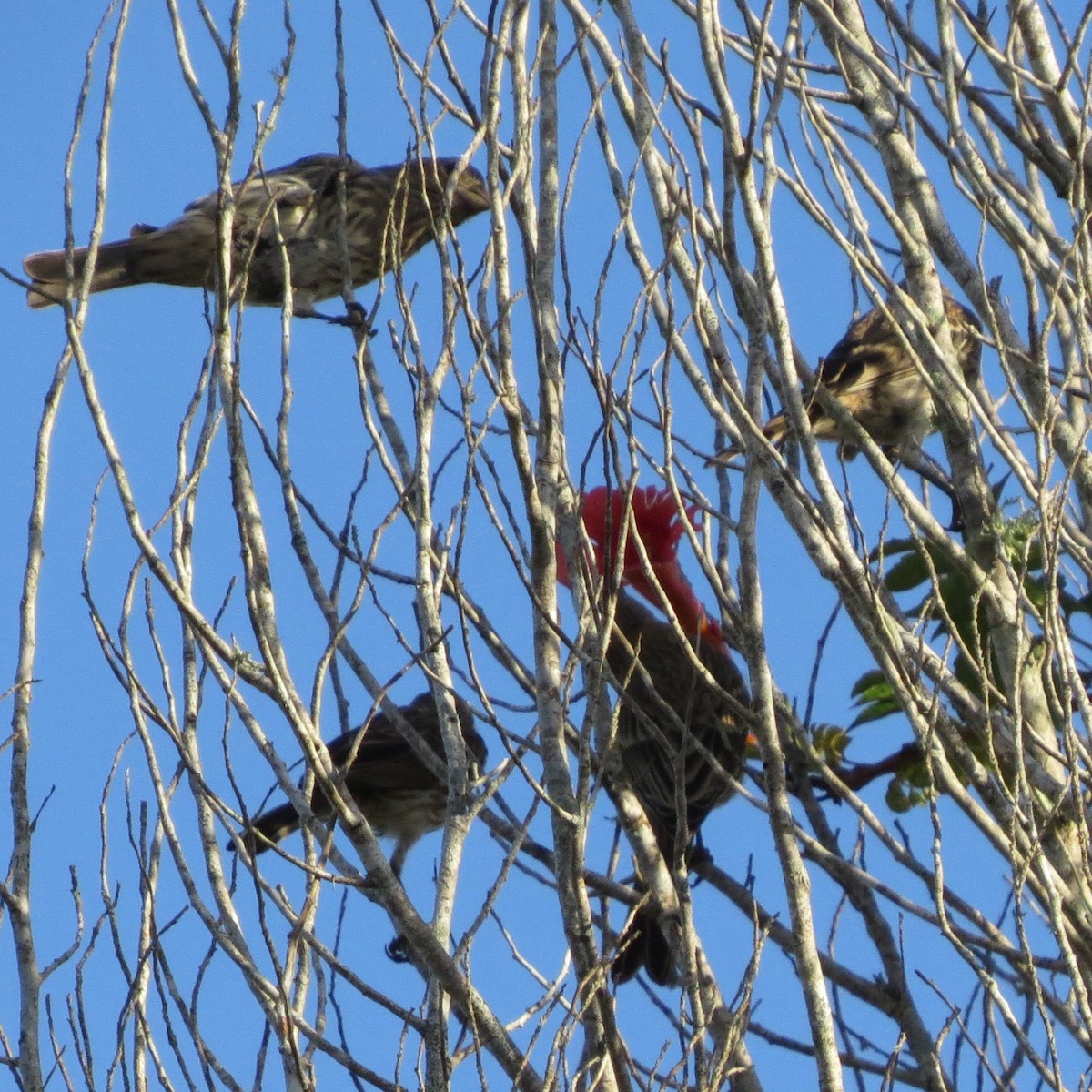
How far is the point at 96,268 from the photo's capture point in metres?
7.20

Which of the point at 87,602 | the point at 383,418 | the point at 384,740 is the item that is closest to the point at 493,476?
the point at 383,418

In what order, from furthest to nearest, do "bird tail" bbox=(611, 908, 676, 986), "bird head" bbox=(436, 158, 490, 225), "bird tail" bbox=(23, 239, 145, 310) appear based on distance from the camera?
"bird head" bbox=(436, 158, 490, 225)
"bird tail" bbox=(23, 239, 145, 310)
"bird tail" bbox=(611, 908, 676, 986)

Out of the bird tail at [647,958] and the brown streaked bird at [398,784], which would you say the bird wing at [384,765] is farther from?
the bird tail at [647,958]

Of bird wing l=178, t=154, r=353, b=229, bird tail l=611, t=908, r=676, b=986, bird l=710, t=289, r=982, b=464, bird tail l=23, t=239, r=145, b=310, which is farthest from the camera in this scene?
bird l=710, t=289, r=982, b=464

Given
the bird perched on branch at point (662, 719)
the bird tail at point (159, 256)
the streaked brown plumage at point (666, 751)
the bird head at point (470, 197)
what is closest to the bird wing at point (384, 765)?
the streaked brown plumage at point (666, 751)

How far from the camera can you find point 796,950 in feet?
10.5

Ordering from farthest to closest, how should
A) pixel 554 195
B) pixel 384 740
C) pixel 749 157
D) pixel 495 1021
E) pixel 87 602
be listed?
pixel 384 740, pixel 554 195, pixel 749 157, pixel 87 602, pixel 495 1021

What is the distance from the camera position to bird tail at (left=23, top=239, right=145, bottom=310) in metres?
6.38

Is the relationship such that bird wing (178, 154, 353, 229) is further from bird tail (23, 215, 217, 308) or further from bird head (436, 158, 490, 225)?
bird head (436, 158, 490, 225)

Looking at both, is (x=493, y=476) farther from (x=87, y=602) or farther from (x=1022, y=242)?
(x=1022, y=242)

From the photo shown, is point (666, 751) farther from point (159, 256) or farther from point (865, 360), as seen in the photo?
point (159, 256)

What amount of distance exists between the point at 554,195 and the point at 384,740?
3.60 m

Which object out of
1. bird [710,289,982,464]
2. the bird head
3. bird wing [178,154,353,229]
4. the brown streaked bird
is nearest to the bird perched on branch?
the brown streaked bird

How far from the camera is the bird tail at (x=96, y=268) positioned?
6.38 meters
